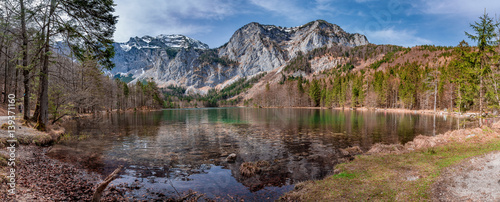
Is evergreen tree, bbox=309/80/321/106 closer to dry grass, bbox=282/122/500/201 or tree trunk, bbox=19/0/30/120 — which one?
dry grass, bbox=282/122/500/201

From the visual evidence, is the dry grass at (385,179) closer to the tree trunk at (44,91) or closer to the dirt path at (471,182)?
the dirt path at (471,182)

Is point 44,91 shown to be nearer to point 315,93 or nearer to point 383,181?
point 383,181

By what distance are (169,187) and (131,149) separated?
12585mm

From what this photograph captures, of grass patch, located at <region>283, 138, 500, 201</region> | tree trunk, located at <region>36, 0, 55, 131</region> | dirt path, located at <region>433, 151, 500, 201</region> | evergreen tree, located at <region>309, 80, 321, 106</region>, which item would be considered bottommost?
grass patch, located at <region>283, 138, 500, 201</region>

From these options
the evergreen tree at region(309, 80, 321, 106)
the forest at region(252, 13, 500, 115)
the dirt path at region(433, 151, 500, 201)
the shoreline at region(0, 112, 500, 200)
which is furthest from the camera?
the evergreen tree at region(309, 80, 321, 106)

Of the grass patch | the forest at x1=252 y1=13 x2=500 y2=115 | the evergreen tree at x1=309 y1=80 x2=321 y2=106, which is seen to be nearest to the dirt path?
the grass patch

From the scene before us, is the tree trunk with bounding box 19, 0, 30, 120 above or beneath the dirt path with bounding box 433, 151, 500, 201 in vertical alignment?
above

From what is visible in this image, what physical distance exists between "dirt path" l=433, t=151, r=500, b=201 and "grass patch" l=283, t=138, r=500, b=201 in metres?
0.40

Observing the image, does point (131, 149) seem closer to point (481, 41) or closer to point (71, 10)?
point (71, 10)

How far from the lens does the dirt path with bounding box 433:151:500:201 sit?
812 centimetres

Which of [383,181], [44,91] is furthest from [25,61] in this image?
[383,181]

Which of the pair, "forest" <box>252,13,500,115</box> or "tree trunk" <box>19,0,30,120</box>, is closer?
"tree trunk" <box>19,0,30,120</box>

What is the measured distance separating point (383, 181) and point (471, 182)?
333cm

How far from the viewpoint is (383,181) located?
34.8ft
